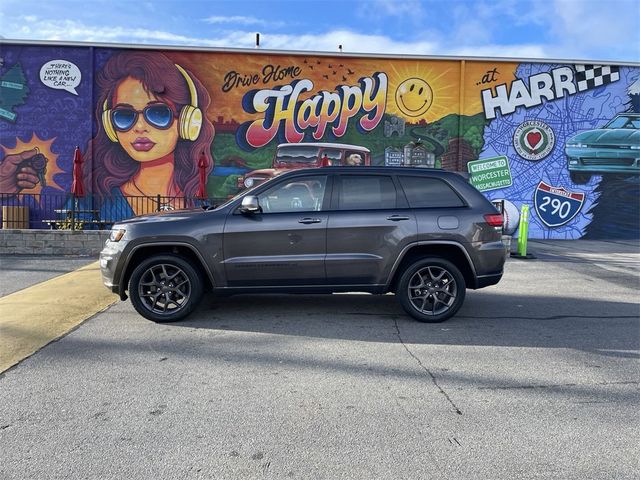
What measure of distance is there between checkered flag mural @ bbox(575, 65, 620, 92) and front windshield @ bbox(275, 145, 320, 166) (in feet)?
29.2

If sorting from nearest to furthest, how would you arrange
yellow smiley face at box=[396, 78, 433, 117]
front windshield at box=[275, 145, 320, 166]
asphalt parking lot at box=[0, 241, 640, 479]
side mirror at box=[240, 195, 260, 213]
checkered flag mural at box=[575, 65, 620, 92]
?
asphalt parking lot at box=[0, 241, 640, 479], side mirror at box=[240, 195, 260, 213], front windshield at box=[275, 145, 320, 166], yellow smiley face at box=[396, 78, 433, 117], checkered flag mural at box=[575, 65, 620, 92]

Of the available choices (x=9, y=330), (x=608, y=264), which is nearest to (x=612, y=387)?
(x=9, y=330)

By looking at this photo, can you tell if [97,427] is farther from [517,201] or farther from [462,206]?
[517,201]

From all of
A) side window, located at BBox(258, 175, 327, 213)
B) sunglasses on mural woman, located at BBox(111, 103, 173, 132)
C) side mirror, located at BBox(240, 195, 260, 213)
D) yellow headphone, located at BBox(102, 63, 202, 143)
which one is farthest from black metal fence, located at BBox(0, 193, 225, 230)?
side mirror, located at BBox(240, 195, 260, 213)

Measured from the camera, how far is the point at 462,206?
6.12m

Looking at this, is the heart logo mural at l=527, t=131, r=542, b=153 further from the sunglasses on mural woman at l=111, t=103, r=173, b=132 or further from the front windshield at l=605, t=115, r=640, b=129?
the sunglasses on mural woman at l=111, t=103, r=173, b=132

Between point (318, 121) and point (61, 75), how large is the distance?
26.6 ft

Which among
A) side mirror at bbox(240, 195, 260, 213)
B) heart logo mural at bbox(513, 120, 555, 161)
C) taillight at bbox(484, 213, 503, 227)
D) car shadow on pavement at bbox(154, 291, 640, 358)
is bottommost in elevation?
car shadow on pavement at bbox(154, 291, 640, 358)

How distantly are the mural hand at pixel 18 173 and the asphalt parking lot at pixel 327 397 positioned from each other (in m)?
11.9

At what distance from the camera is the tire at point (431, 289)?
6.03 meters

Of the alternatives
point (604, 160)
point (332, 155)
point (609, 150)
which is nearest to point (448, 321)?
point (332, 155)

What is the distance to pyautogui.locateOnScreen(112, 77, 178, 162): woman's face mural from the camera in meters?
15.9

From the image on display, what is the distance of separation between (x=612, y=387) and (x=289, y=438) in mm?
2795

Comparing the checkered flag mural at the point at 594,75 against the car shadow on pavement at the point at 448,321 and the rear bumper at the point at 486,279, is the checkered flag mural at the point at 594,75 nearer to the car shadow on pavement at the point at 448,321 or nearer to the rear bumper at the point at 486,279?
the car shadow on pavement at the point at 448,321
